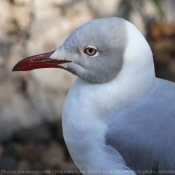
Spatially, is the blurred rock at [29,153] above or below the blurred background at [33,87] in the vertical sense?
below

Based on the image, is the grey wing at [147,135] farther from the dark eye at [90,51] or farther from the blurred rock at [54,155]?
the blurred rock at [54,155]

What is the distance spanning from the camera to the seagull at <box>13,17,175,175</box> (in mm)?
2377

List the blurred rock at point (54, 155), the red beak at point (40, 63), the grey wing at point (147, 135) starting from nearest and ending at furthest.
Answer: the grey wing at point (147, 135), the red beak at point (40, 63), the blurred rock at point (54, 155)

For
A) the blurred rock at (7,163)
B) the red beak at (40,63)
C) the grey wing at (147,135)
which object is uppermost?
the red beak at (40,63)

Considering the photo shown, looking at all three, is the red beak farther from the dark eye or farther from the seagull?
the dark eye

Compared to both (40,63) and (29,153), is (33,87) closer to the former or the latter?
(29,153)

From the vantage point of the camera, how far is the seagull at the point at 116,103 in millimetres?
2377

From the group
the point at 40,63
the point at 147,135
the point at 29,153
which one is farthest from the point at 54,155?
the point at 147,135

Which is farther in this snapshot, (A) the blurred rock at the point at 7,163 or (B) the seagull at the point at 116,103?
(A) the blurred rock at the point at 7,163

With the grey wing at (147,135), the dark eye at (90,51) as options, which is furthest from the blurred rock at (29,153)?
the dark eye at (90,51)

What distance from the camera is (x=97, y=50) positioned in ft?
7.88

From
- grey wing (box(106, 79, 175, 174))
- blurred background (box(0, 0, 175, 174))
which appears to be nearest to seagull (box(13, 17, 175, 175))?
grey wing (box(106, 79, 175, 174))

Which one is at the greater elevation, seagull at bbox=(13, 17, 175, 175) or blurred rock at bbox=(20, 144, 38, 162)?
seagull at bbox=(13, 17, 175, 175)

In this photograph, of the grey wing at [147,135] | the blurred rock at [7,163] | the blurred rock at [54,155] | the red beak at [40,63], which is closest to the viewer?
the grey wing at [147,135]
